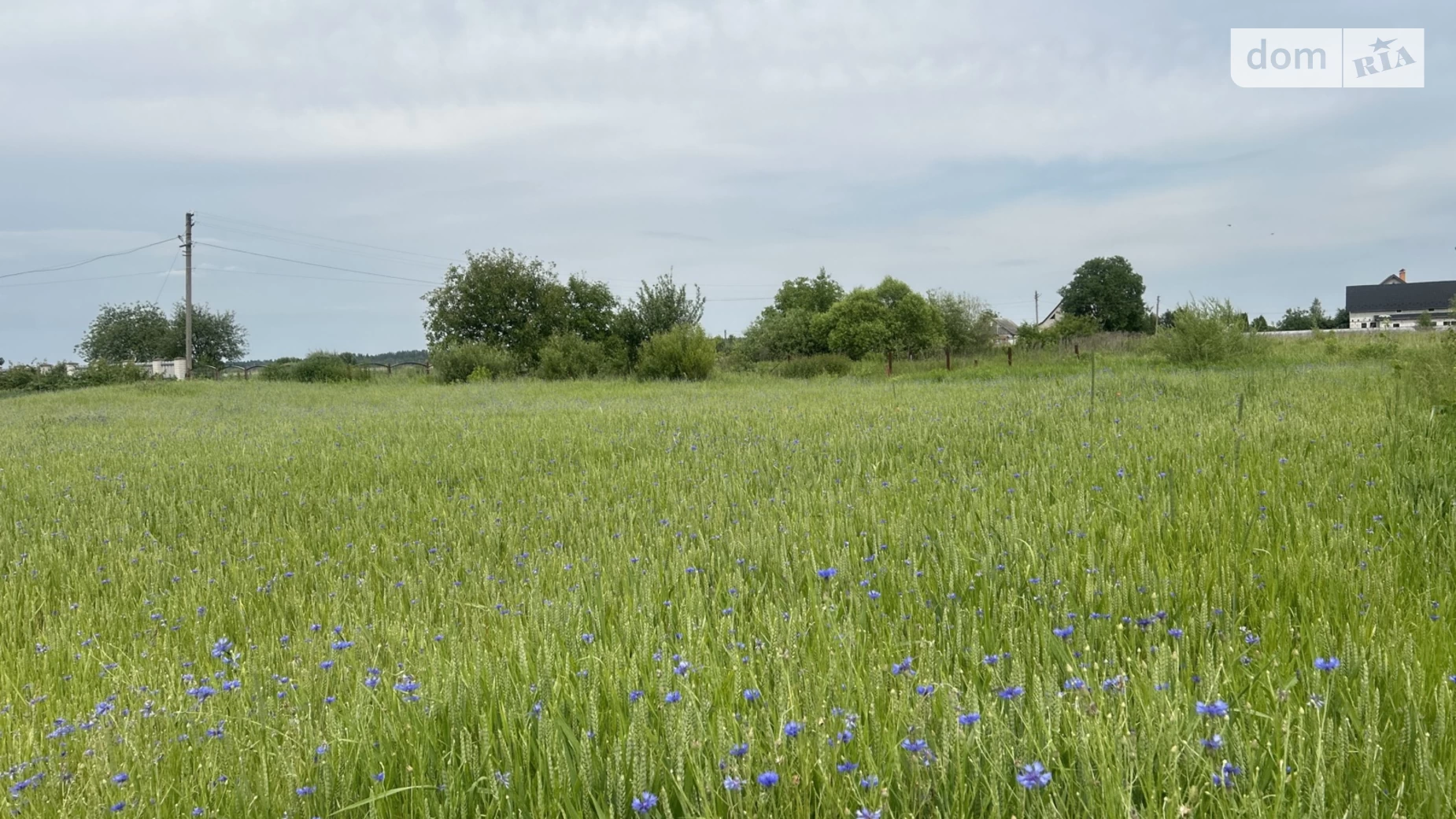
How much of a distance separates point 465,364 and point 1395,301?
96985 mm

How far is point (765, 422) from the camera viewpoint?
10.2 meters

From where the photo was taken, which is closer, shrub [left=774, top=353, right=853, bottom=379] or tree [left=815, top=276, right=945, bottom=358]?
shrub [left=774, top=353, right=853, bottom=379]

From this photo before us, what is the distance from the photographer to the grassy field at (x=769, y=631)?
1710 millimetres

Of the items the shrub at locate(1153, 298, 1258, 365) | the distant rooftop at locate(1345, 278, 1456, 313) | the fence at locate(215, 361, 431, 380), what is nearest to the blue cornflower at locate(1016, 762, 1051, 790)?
the shrub at locate(1153, 298, 1258, 365)

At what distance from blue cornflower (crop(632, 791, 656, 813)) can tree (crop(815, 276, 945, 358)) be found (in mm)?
55832

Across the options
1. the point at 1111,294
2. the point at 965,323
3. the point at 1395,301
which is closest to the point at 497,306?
the point at 965,323

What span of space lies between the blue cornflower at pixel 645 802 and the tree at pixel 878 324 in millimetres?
55832

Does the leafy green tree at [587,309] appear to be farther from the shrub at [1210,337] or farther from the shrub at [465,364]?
the shrub at [1210,337]

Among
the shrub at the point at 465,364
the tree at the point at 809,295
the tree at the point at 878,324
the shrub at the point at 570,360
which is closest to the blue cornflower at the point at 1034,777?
the shrub at the point at 570,360

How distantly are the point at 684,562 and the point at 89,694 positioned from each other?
2.37 m

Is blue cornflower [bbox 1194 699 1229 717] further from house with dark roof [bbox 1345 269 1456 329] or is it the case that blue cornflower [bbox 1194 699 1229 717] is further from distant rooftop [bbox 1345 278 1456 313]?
distant rooftop [bbox 1345 278 1456 313]

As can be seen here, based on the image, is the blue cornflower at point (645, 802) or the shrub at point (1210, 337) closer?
the blue cornflower at point (645, 802)

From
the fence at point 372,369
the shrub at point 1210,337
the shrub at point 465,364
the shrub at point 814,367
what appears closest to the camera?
the shrub at point 1210,337

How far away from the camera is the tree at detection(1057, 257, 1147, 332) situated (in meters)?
85.2
